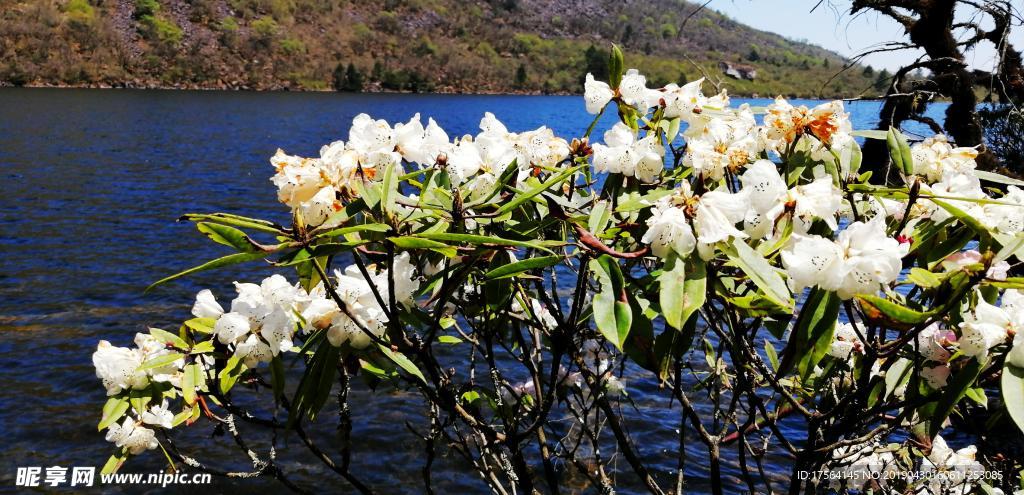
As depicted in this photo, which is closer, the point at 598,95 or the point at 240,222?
the point at 240,222

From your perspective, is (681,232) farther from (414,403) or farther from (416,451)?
(414,403)

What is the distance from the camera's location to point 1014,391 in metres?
0.95

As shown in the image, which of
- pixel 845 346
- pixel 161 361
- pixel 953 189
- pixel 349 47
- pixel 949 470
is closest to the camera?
pixel 953 189

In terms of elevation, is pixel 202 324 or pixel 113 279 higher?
Answer: pixel 202 324

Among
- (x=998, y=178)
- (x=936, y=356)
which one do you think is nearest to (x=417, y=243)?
(x=936, y=356)

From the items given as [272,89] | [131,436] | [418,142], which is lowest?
[272,89]

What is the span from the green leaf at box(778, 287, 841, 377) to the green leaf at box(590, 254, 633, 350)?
0.82 feet

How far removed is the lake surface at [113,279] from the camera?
5.04 meters

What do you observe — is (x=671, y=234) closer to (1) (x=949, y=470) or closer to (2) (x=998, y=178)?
(2) (x=998, y=178)

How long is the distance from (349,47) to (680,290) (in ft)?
267

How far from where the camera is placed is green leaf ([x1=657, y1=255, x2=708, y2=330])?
0.97 meters

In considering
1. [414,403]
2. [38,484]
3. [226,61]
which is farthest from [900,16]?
[226,61]

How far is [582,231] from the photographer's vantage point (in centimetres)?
112

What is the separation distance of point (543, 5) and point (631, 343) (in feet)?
421
